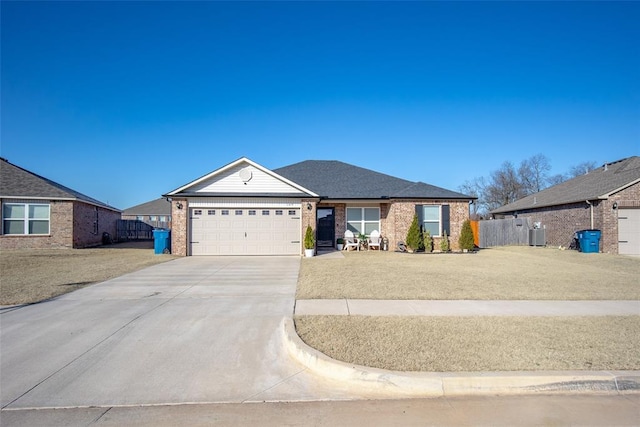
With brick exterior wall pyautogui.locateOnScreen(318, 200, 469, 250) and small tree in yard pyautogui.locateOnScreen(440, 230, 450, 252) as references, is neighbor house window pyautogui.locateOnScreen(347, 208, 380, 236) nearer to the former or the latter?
brick exterior wall pyautogui.locateOnScreen(318, 200, 469, 250)

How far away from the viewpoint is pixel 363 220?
19.6 metres

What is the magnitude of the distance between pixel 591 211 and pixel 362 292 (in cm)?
1766

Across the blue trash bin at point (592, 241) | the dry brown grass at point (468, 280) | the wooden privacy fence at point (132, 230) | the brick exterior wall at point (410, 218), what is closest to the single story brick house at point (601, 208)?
the blue trash bin at point (592, 241)

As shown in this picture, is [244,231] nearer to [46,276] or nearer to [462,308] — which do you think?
[46,276]

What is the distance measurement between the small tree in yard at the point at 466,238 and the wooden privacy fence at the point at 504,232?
7894mm

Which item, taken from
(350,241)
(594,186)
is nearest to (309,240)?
(350,241)

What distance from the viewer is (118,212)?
3173cm

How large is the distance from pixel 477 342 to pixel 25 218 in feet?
79.2

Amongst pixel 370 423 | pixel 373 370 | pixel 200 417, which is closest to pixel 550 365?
pixel 373 370

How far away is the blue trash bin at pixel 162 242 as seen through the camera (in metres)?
16.8

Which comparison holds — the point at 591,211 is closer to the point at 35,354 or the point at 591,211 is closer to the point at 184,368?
the point at 184,368

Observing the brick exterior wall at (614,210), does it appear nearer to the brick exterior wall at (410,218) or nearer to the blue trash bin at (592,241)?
the blue trash bin at (592,241)

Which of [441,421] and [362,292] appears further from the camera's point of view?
[362,292]

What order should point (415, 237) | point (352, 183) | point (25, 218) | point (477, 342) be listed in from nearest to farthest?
point (477, 342)
point (415, 237)
point (25, 218)
point (352, 183)
